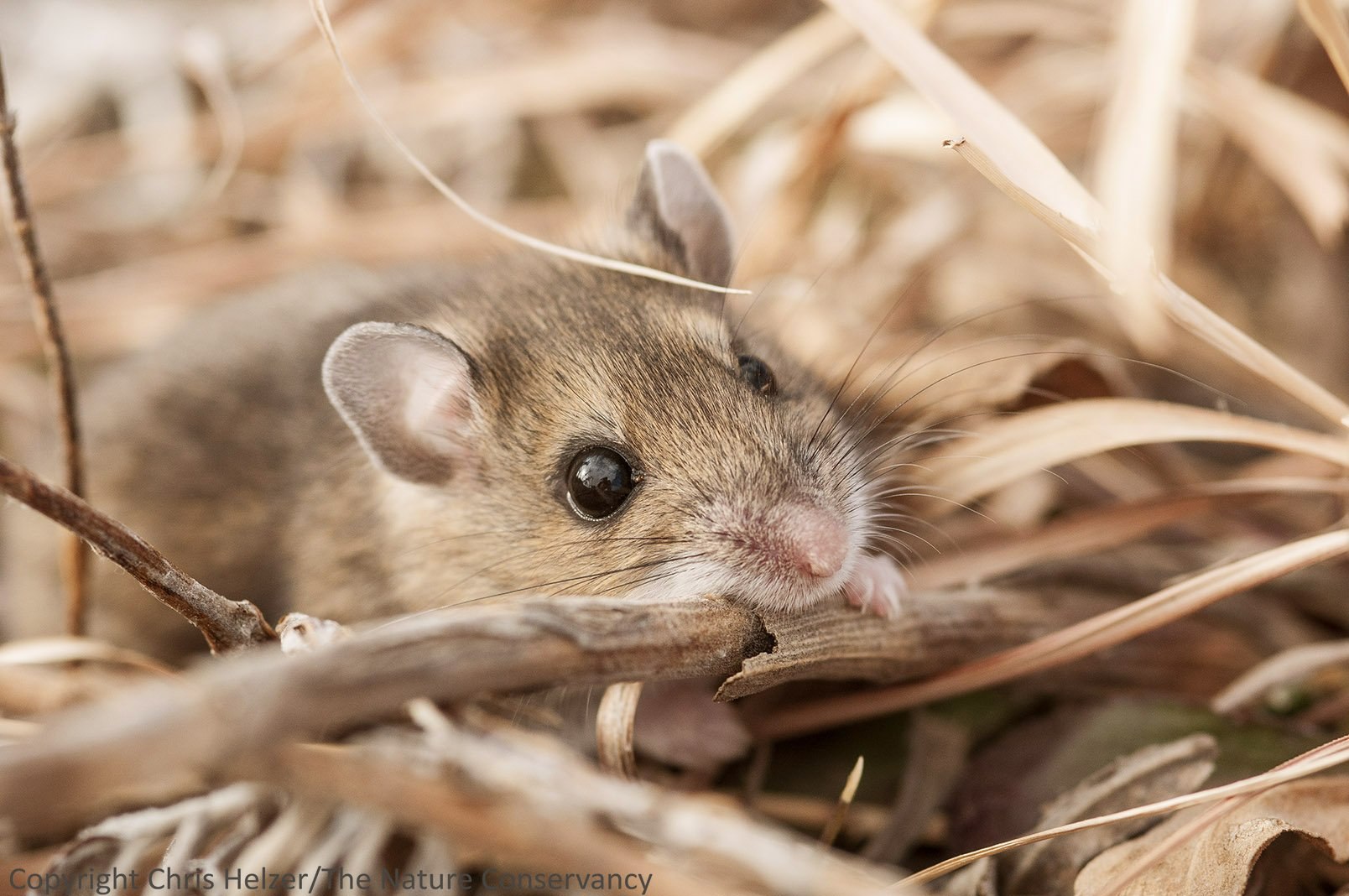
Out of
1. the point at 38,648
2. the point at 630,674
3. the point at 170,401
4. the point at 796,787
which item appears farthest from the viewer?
the point at 170,401

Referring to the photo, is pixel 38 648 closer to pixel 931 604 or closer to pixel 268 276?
pixel 931 604

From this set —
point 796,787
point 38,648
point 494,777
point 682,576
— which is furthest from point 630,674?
point 38,648

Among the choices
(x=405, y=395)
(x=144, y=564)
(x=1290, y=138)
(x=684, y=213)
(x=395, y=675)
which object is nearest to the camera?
(x=395, y=675)

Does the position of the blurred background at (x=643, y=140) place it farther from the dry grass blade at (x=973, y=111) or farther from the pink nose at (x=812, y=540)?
the pink nose at (x=812, y=540)

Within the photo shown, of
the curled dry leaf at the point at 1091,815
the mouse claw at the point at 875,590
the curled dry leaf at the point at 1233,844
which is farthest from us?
the mouse claw at the point at 875,590

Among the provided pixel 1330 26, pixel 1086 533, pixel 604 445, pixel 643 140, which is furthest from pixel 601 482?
pixel 643 140

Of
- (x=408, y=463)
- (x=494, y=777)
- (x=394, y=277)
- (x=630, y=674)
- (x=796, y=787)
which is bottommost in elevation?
(x=494, y=777)

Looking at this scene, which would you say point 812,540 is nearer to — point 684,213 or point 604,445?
point 604,445

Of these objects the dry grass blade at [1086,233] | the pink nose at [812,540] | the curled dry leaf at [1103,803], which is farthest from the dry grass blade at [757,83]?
the curled dry leaf at [1103,803]
